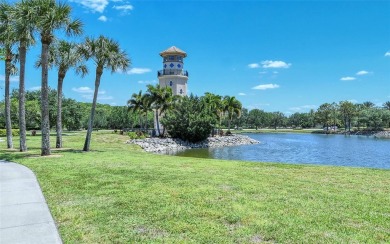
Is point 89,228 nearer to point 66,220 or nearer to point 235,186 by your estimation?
point 66,220

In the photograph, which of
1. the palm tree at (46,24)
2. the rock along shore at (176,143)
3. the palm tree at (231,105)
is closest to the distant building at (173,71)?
the rock along shore at (176,143)

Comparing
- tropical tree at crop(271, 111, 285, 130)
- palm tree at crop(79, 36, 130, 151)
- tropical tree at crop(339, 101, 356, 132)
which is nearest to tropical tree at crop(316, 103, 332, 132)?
tropical tree at crop(339, 101, 356, 132)

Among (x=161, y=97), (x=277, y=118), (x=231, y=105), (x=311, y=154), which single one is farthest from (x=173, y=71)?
(x=277, y=118)

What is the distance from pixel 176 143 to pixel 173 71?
1390 cm

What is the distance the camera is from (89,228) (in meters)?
6.11

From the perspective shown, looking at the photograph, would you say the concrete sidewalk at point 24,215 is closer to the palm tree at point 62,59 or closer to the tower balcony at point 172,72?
the palm tree at point 62,59

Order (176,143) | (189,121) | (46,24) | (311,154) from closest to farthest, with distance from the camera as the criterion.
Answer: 1. (46,24)
2. (311,154)
3. (176,143)
4. (189,121)

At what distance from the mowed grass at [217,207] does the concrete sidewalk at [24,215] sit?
24 centimetres

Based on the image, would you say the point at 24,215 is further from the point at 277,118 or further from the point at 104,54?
the point at 277,118

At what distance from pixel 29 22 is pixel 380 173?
17.9m

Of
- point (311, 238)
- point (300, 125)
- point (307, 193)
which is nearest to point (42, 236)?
point (311, 238)

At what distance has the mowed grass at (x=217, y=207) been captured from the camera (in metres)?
5.68

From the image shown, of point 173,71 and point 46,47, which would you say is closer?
point 46,47

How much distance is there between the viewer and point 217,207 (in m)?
7.28
